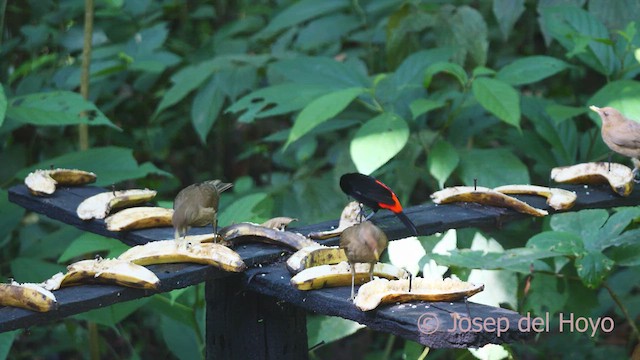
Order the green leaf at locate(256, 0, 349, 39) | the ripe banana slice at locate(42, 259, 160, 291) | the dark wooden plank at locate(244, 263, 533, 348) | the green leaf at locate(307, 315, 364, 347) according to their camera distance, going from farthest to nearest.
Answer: the green leaf at locate(256, 0, 349, 39), the green leaf at locate(307, 315, 364, 347), the ripe banana slice at locate(42, 259, 160, 291), the dark wooden plank at locate(244, 263, 533, 348)

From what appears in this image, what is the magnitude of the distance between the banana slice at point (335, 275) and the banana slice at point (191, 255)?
17cm

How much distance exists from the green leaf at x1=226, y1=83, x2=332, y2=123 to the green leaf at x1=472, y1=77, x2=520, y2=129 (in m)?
0.51

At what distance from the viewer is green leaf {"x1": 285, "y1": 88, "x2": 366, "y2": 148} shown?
Result: 2924 mm

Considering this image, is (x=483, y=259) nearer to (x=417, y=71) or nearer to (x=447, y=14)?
(x=417, y=71)

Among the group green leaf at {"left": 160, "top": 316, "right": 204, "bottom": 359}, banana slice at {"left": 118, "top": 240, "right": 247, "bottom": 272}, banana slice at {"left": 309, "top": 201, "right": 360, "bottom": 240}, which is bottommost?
green leaf at {"left": 160, "top": 316, "right": 204, "bottom": 359}

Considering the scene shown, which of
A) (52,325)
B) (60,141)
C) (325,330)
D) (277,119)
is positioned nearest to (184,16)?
(277,119)

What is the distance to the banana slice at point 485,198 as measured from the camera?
2.28 meters

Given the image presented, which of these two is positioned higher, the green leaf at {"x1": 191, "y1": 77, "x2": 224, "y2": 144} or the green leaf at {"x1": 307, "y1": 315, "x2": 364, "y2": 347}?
the green leaf at {"x1": 191, "y1": 77, "x2": 224, "y2": 144}

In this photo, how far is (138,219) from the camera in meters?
2.22

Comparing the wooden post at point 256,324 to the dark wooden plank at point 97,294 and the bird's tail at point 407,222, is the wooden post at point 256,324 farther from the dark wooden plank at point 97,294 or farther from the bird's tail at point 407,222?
the bird's tail at point 407,222

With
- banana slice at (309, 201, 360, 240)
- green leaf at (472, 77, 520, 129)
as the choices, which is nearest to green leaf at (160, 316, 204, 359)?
banana slice at (309, 201, 360, 240)

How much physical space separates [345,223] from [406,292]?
25.5 inches

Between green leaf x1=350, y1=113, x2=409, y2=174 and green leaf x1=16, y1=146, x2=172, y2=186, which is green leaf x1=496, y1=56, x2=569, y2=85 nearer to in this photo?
green leaf x1=350, y1=113, x2=409, y2=174

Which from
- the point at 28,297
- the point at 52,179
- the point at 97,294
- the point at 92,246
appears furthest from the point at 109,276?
the point at 92,246
